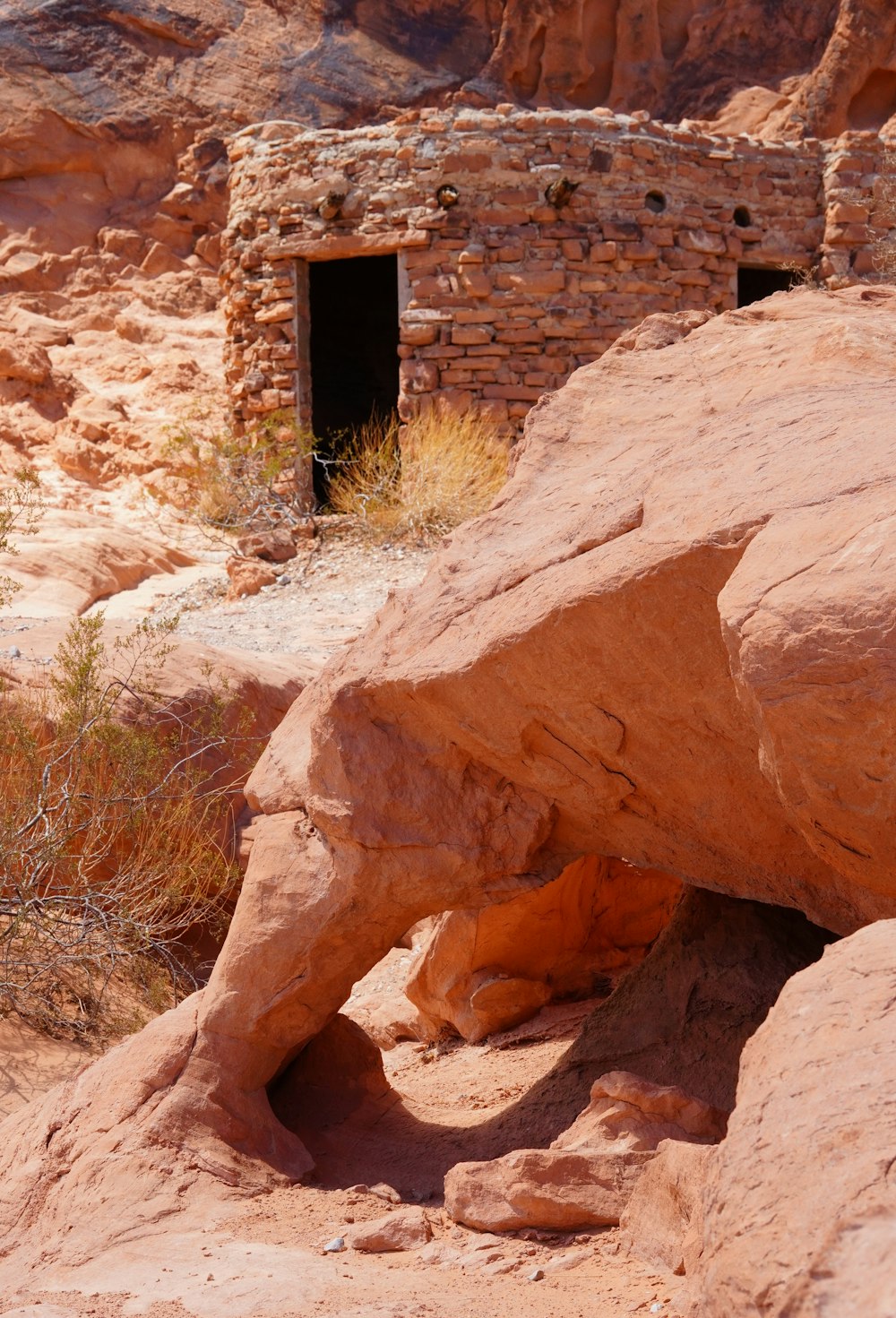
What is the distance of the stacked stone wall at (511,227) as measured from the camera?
1141 cm

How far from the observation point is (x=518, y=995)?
445cm

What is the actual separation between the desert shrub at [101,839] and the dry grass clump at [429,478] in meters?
4.61

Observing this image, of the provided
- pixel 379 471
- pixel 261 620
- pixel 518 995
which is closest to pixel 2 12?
pixel 379 471

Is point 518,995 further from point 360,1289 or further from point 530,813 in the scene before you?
point 360,1289

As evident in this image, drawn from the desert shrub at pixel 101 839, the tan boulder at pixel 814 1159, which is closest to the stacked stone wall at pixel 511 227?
the desert shrub at pixel 101 839

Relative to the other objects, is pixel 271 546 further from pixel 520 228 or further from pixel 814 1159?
pixel 814 1159

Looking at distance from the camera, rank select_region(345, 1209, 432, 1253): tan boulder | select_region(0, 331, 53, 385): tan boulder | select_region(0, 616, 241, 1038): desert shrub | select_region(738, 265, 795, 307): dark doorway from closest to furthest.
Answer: select_region(345, 1209, 432, 1253): tan boulder
select_region(0, 616, 241, 1038): desert shrub
select_region(738, 265, 795, 307): dark doorway
select_region(0, 331, 53, 385): tan boulder

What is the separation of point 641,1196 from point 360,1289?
55cm

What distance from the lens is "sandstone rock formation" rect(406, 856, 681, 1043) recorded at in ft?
14.6

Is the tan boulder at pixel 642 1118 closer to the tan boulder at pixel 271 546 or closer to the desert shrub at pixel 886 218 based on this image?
the tan boulder at pixel 271 546

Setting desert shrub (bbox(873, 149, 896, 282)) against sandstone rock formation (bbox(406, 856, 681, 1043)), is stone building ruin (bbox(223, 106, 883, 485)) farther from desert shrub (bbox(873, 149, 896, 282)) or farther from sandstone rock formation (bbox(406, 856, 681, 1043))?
sandstone rock formation (bbox(406, 856, 681, 1043))

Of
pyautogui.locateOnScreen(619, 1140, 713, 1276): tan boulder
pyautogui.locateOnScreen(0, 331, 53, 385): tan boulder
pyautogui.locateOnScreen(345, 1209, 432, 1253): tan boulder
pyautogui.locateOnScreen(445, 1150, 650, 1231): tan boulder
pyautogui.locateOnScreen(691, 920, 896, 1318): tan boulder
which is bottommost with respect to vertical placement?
pyautogui.locateOnScreen(345, 1209, 432, 1253): tan boulder

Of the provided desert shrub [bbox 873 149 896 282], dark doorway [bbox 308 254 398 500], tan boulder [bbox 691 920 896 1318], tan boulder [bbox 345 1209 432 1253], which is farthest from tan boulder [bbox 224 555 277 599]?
tan boulder [bbox 691 920 896 1318]

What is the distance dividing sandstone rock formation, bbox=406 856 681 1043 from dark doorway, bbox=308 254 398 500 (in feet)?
41.5
